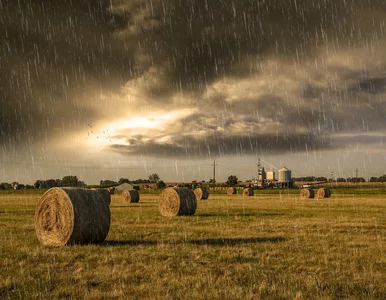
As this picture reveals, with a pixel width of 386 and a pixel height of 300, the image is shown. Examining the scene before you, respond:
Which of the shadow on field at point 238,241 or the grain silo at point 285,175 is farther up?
the grain silo at point 285,175

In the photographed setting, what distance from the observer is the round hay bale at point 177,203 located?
24859 mm

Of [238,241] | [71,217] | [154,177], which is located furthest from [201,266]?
[154,177]

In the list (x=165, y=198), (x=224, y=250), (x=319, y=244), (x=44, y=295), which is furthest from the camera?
(x=165, y=198)

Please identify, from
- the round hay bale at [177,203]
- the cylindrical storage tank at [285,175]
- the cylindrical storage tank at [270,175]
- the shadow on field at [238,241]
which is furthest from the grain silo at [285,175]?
the shadow on field at [238,241]

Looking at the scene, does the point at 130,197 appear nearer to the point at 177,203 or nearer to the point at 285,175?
the point at 177,203

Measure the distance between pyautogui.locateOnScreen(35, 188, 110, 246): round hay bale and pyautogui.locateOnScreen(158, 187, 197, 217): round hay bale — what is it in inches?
424

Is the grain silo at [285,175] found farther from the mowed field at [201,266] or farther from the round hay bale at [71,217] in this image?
the round hay bale at [71,217]

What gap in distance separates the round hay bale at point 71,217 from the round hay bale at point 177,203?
10.8 meters

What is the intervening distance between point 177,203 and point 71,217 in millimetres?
12183

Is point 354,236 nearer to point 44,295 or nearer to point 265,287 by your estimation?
point 265,287

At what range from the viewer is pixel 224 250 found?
37.4ft

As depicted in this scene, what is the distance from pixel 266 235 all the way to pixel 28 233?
8958 millimetres


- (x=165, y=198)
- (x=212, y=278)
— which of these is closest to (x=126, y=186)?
(x=165, y=198)

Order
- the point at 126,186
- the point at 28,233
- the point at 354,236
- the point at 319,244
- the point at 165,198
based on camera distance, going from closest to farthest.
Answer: the point at 319,244 < the point at 354,236 < the point at 28,233 < the point at 165,198 < the point at 126,186
